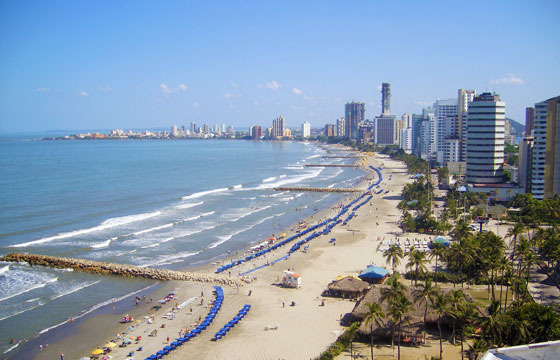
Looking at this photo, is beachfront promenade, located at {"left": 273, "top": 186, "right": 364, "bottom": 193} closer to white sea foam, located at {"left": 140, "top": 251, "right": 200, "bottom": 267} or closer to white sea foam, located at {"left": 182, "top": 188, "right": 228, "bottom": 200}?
white sea foam, located at {"left": 182, "top": 188, "right": 228, "bottom": 200}

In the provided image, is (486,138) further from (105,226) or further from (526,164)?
(105,226)

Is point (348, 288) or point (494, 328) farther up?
point (494, 328)

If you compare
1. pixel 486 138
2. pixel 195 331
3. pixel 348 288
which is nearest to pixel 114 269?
pixel 195 331

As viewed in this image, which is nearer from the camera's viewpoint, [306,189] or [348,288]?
[348,288]

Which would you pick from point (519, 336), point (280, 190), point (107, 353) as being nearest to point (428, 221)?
point (519, 336)

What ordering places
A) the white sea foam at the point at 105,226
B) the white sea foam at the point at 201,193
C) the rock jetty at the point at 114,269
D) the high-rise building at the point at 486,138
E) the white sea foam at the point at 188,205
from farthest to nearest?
the white sea foam at the point at 201,193, the white sea foam at the point at 188,205, the high-rise building at the point at 486,138, the white sea foam at the point at 105,226, the rock jetty at the point at 114,269

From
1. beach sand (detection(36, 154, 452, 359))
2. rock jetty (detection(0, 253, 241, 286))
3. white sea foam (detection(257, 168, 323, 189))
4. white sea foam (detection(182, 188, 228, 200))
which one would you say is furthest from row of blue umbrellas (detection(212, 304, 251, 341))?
white sea foam (detection(257, 168, 323, 189))

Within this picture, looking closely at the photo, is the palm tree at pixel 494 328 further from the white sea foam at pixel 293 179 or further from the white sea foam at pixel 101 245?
the white sea foam at pixel 293 179

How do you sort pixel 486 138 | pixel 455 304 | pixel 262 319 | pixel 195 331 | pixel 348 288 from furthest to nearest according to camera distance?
pixel 486 138, pixel 348 288, pixel 262 319, pixel 195 331, pixel 455 304

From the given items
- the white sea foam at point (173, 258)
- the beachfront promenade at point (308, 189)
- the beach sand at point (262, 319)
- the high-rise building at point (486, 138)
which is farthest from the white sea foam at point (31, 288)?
the high-rise building at point (486, 138)
